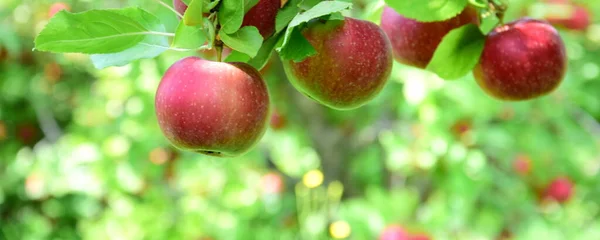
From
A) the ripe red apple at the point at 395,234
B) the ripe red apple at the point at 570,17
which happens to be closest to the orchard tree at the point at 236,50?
the ripe red apple at the point at 395,234

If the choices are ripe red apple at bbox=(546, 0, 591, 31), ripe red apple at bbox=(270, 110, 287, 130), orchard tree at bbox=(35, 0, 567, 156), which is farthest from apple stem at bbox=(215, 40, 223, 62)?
ripe red apple at bbox=(270, 110, 287, 130)

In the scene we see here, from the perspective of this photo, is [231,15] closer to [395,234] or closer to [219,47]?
[219,47]

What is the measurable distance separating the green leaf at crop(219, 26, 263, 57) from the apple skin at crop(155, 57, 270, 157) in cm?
3

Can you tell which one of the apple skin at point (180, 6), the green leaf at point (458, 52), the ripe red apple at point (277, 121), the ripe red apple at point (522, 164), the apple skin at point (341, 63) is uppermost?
the apple skin at point (180, 6)

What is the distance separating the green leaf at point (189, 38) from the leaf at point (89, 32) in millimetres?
39

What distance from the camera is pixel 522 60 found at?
0.67 m

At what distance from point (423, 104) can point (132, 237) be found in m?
1.34

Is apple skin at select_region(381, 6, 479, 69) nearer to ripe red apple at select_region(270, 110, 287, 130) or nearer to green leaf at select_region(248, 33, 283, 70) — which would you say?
green leaf at select_region(248, 33, 283, 70)

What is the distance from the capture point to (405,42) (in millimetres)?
704

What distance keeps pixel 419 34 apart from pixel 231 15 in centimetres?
26

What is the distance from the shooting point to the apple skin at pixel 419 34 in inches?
26.5

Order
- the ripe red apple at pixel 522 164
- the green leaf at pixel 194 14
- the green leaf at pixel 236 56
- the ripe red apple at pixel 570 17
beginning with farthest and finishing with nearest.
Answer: the ripe red apple at pixel 522 164 → the ripe red apple at pixel 570 17 → the green leaf at pixel 236 56 → the green leaf at pixel 194 14

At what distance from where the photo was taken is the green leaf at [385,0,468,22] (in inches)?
21.7

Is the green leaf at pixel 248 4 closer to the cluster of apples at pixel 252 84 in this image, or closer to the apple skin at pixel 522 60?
the cluster of apples at pixel 252 84
